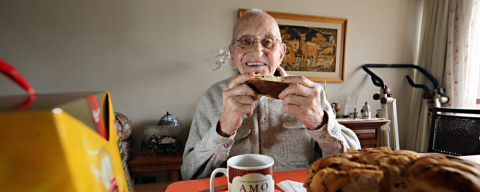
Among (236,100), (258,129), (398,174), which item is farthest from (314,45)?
(398,174)

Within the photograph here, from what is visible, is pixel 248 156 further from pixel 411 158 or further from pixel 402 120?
pixel 402 120

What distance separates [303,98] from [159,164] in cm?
143

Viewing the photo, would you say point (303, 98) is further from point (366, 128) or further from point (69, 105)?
point (366, 128)

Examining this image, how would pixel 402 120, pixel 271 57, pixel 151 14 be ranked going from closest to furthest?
pixel 271 57 < pixel 151 14 < pixel 402 120

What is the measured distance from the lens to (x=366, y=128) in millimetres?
2035

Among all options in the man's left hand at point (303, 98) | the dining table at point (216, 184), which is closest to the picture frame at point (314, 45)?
the man's left hand at point (303, 98)

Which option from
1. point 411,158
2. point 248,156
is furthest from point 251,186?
point 411,158

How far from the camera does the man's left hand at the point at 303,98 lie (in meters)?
0.76

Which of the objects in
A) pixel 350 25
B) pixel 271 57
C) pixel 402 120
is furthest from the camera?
pixel 402 120

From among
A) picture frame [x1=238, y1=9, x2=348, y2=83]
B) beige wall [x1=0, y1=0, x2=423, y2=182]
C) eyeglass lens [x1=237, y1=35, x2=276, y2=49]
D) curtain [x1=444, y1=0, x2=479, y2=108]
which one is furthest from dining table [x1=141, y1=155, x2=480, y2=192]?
curtain [x1=444, y1=0, x2=479, y2=108]

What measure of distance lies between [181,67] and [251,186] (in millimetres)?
2005

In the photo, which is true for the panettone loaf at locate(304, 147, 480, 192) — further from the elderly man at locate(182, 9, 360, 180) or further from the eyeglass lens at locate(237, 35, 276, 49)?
the eyeglass lens at locate(237, 35, 276, 49)

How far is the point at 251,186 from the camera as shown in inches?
18.0

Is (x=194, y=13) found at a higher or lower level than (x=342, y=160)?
higher
